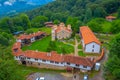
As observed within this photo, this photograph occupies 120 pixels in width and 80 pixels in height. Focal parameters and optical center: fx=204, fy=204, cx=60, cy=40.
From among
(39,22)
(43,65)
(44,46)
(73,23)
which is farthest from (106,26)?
(43,65)

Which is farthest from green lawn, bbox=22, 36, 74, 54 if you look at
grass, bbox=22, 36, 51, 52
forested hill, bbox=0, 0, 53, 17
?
forested hill, bbox=0, 0, 53, 17

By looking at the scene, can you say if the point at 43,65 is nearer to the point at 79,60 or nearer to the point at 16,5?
the point at 79,60

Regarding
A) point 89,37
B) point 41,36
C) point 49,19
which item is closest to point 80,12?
point 49,19

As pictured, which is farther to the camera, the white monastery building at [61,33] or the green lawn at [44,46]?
the white monastery building at [61,33]

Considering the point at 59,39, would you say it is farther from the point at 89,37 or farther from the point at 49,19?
the point at 49,19

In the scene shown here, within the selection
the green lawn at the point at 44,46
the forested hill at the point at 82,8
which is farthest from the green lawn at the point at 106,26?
the green lawn at the point at 44,46

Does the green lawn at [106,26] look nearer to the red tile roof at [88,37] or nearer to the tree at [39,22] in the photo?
the red tile roof at [88,37]

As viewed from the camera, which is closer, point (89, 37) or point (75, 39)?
point (89, 37)

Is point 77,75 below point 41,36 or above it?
below
